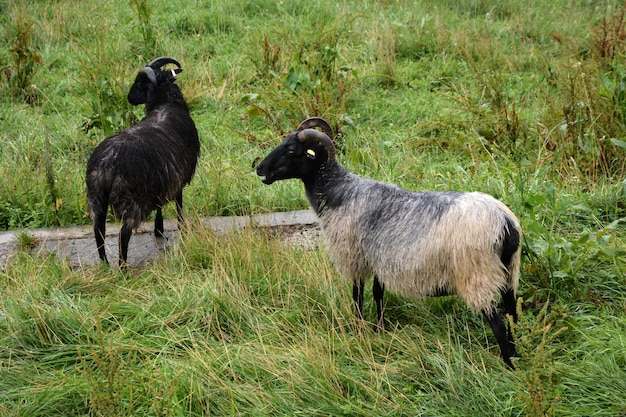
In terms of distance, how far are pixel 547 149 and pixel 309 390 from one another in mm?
3786

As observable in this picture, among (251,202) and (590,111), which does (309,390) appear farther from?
(590,111)

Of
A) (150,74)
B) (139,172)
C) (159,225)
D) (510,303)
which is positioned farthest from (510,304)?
(150,74)

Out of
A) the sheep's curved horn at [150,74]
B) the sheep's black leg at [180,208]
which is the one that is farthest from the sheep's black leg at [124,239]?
the sheep's curved horn at [150,74]

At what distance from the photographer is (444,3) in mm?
10383

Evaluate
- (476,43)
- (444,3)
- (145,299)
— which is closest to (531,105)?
(476,43)

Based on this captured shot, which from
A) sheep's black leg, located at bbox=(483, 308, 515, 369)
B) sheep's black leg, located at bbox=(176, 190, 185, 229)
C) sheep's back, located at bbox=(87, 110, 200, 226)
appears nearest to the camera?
sheep's black leg, located at bbox=(483, 308, 515, 369)

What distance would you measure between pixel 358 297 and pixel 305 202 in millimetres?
1968

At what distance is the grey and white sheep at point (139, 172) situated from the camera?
5082mm

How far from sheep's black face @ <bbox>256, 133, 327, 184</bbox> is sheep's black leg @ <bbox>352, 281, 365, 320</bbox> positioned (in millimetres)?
733

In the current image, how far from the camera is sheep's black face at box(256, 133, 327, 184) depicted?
4430mm

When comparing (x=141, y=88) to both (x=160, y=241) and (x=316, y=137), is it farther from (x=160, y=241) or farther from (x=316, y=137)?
(x=316, y=137)

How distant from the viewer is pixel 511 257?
386 cm

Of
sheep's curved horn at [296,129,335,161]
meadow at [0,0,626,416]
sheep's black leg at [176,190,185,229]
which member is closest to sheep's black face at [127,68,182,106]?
meadow at [0,0,626,416]

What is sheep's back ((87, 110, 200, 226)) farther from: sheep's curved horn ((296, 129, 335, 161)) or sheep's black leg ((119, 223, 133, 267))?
sheep's curved horn ((296, 129, 335, 161))
